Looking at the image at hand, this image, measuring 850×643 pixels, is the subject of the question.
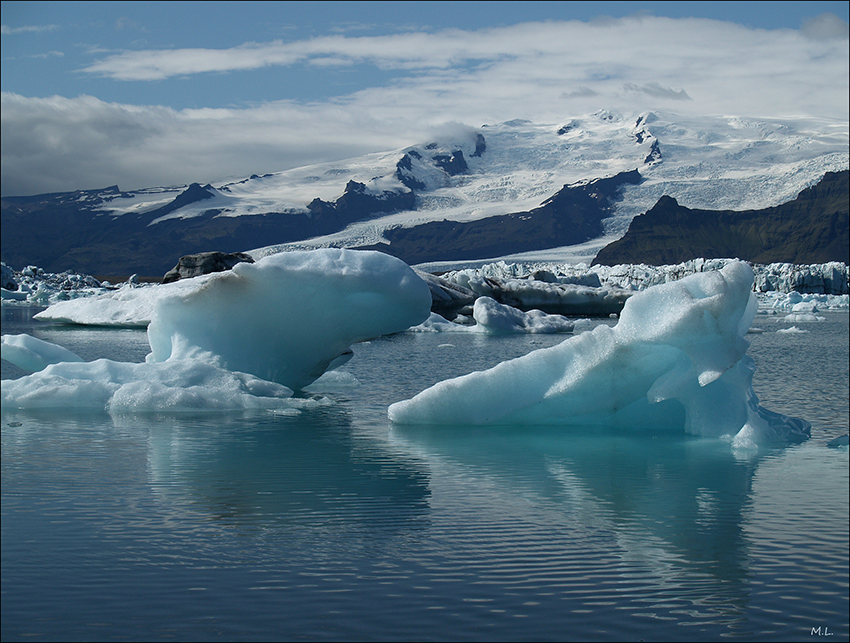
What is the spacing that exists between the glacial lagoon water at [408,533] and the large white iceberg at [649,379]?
25 cm

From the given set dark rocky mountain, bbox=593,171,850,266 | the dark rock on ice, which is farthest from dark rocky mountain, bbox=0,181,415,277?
the dark rock on ice

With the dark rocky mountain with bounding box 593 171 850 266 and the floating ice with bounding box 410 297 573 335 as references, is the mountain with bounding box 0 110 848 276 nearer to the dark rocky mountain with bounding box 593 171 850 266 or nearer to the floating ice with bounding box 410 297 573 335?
the dark rocky mountain with bounding box 593 171 850 266

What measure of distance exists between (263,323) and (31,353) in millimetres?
2860

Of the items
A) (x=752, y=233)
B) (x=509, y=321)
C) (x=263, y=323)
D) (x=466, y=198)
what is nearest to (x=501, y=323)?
(x=509, y=321)

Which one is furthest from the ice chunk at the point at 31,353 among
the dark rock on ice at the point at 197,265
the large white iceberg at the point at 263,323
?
the dark rock on ice at the point at 197,265

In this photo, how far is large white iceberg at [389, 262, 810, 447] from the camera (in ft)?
26.6

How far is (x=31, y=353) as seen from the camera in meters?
10.8

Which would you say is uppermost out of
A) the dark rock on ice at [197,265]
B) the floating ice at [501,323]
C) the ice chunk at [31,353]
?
the dark rock on ice at [197,265]

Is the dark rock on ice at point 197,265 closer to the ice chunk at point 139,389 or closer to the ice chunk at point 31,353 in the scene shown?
the ice chunk at point 31,353

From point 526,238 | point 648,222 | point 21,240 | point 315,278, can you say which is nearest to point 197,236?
point 21,240

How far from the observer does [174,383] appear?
10.1 metres

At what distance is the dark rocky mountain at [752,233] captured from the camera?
125 metres

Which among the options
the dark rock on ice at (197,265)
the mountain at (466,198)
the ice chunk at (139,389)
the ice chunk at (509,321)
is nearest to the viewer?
the ice chunk at (139,389)

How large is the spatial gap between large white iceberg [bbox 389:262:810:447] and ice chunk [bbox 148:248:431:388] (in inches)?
93.9
